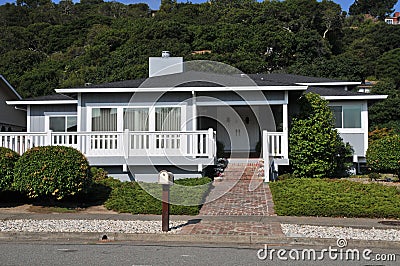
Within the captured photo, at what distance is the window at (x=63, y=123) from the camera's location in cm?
2292

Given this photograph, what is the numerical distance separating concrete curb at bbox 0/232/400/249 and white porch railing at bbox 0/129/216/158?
22.4 ft

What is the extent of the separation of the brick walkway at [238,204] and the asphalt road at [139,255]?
1.25 metres

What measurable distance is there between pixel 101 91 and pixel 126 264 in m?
12.3

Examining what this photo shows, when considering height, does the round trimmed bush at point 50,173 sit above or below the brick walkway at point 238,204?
above

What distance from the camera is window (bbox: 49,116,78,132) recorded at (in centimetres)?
2292

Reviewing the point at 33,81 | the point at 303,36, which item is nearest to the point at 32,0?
the point at 33,81

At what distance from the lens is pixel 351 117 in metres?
22.0

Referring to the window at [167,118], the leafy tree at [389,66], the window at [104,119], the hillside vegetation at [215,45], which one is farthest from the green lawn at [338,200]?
the leafy tree at [389,66]

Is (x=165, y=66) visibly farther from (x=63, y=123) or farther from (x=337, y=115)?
(x=337, y=115)

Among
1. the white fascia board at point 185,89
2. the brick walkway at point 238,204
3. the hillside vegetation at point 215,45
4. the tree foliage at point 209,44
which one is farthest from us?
the tree foliage at point 209,44

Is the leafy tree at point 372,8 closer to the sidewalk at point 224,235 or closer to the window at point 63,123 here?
the window at point 63,123

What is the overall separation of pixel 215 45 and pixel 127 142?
44.4 m

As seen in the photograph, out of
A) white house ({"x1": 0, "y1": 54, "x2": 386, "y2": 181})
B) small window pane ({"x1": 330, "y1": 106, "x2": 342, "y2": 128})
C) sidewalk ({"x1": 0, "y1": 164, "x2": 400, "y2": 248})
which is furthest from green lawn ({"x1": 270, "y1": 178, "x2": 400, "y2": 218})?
small window pane ({"x1": 330, "y1": 106, "x2": 342, "y2": 128})

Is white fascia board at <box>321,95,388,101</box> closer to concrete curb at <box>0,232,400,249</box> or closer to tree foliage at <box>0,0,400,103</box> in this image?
concrete curb at <box>0,232,400,249</box>
